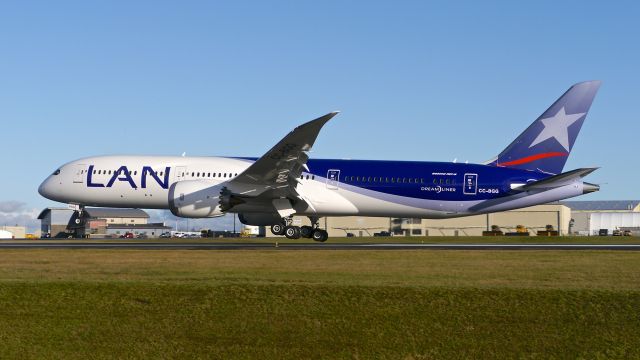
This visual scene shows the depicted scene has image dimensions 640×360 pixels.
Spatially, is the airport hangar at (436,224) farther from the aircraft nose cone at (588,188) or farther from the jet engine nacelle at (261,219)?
the aircraft nose cone at (588,188)

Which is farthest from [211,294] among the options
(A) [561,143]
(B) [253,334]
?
(A) [561,143]

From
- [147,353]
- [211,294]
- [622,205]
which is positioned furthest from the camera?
[622,205]

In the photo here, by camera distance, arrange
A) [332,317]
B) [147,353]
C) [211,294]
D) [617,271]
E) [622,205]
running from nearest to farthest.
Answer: [147,353], [332,317], [211,294], [617,271], [622,205]

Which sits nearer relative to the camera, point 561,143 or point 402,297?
point 402,297

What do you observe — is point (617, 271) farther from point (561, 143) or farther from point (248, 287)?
point (561, 143)

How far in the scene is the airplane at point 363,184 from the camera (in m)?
47.3

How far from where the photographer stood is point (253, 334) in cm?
1908

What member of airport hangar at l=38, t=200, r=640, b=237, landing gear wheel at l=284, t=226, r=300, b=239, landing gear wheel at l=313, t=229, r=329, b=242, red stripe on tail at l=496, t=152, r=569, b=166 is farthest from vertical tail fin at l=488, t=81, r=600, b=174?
airport hangar at l=38, t=200, r=640, b=237

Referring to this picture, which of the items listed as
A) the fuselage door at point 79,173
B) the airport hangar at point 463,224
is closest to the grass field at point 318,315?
the fuselage door at point 79,173

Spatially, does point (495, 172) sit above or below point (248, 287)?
above

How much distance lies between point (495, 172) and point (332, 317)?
30.8 meters

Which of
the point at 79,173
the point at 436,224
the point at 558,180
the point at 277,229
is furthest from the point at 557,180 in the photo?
the point at 436,224

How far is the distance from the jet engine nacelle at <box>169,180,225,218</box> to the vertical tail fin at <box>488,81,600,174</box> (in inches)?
720

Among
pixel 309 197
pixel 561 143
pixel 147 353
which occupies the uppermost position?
pixel 561 143
